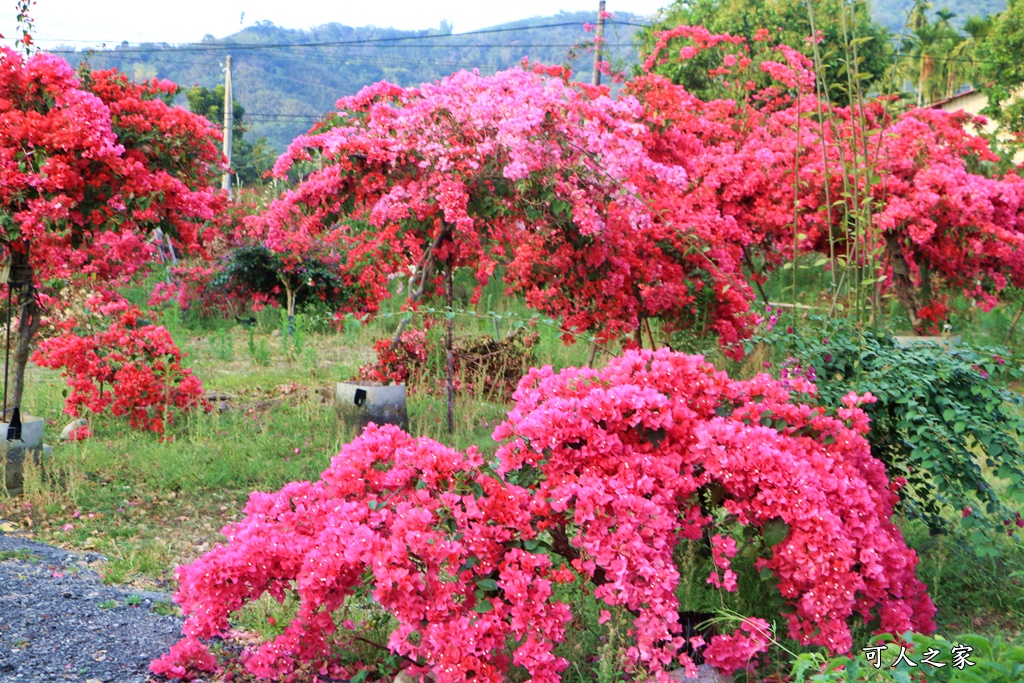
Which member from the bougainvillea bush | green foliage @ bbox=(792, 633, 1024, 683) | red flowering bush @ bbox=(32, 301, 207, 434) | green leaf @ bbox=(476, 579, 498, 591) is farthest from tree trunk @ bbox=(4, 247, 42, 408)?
green foliage @ bbox=(792, 633, 1024, 683)

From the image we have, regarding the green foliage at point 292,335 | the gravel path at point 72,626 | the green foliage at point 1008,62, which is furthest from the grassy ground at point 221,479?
the green foliage at point 1008,62

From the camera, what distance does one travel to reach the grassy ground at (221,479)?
3492 mm

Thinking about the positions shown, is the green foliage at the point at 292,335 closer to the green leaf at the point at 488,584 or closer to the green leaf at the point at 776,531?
the green leaf at the point at 488,584

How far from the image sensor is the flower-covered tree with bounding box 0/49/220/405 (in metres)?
4.44

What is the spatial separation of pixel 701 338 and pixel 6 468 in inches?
163

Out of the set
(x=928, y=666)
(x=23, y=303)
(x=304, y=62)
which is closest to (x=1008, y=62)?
(x=23, y=303)

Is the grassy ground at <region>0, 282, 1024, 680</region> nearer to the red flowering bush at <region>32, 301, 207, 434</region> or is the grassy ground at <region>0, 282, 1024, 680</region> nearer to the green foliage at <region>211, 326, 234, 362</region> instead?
the red flowering bush at <region>32, 301, 207, 434</region>

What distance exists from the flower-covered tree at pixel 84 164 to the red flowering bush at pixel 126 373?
1.40ft

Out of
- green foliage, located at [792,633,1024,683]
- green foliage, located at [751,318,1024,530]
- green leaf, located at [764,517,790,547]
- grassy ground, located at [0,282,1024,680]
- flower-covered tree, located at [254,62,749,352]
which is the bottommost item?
grassy ground, located at [0,282,1024,680]

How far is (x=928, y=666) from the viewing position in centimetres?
195

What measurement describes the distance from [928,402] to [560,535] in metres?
1.56

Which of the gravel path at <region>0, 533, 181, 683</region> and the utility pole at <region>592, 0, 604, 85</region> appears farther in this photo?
the utility pole at <region>592, 0, 604, 85</region>

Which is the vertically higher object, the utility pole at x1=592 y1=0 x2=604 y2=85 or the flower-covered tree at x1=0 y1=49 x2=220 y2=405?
the utility pole at x1=592 y1=0 x2=604 y2=85

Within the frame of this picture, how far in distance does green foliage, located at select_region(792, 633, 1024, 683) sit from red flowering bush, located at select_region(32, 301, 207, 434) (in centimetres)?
438
